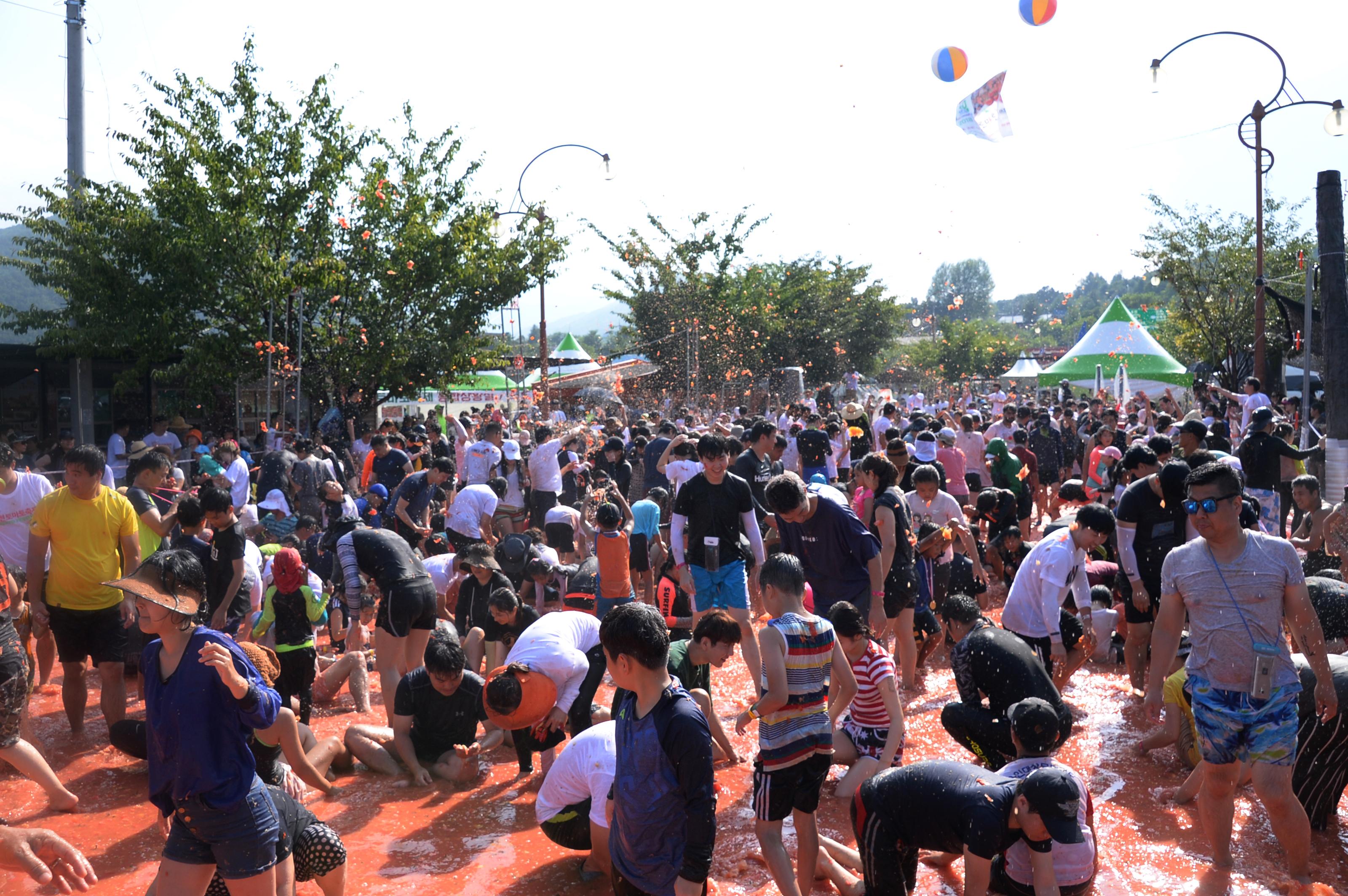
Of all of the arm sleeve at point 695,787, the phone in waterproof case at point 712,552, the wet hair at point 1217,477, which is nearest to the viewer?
the arm sleeve at point 695,787

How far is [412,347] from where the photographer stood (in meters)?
19.3

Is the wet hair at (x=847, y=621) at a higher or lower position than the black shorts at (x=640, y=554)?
higher

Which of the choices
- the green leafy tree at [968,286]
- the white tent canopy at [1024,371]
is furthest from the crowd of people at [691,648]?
the green leafy tree at [968,286]

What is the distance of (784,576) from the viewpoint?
4.02m

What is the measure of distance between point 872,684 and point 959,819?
3.49 feet

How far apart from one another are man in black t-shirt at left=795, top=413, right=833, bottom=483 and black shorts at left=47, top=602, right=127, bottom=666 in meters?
6.80

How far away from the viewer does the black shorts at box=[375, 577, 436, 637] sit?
581 centimetres

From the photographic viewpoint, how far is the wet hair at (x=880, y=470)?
617 centimetres

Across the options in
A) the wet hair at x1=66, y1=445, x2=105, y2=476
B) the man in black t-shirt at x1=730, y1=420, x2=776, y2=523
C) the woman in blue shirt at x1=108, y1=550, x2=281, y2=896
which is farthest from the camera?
the man in black t-shirt at x1=730, y1=420, x2=776, y2=523

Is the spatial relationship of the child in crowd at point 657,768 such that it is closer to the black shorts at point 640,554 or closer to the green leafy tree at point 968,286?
the black shorts at point 640,554

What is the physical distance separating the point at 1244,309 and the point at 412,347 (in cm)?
2119

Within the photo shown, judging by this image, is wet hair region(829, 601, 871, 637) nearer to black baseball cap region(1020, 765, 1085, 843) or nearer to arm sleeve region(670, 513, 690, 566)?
black baseball cap region(1020, 765, 1085, 843)

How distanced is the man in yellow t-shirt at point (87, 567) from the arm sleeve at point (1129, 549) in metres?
6.07

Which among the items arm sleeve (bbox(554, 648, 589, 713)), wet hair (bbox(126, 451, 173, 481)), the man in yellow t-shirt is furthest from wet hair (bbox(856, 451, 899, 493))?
wet hair (bbox(126, 451, 173, 481))
